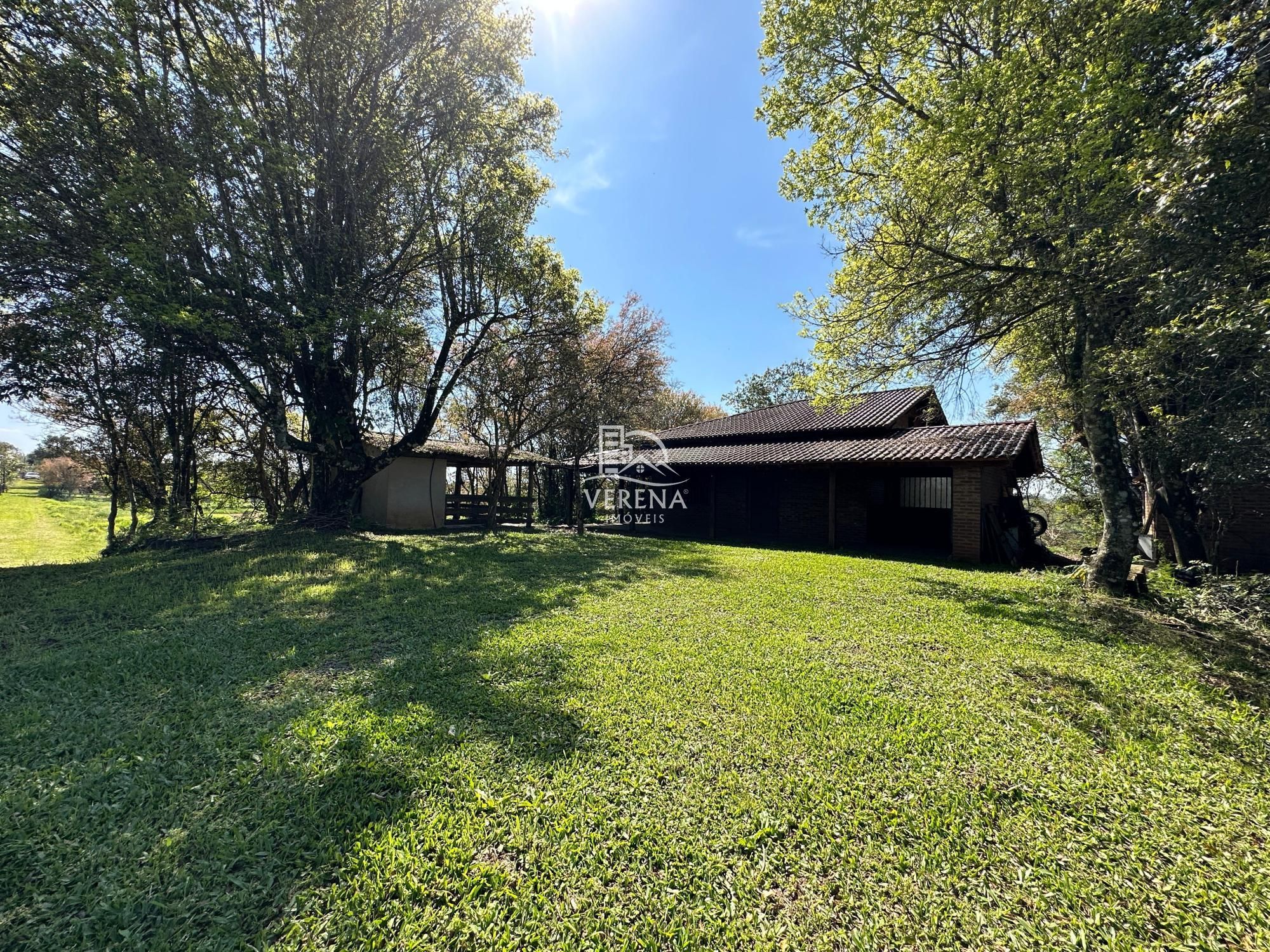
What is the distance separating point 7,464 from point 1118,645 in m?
45.2

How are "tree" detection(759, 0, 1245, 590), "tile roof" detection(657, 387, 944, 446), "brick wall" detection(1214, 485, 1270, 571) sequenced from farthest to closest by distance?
"tile roof" detection(657, 387, 944, 446) < "brick wall" detection(1214, 485, 1270, 571) < "tree" detection(759, 0, 1245, 590)

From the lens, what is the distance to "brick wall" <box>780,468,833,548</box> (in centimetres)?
1211

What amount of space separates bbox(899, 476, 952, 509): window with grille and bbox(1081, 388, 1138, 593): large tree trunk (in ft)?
15.0

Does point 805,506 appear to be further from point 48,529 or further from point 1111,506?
point 48,529

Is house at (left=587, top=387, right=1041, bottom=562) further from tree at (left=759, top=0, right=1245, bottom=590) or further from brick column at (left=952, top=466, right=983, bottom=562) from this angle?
tree at (left=759, top=0, right=1245, bottom=590)

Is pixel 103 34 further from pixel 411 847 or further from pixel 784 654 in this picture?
pixel 784 654

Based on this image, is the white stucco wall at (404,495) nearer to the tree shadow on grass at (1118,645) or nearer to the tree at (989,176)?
the tree at (989,176)

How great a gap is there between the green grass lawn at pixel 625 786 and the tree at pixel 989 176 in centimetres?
359

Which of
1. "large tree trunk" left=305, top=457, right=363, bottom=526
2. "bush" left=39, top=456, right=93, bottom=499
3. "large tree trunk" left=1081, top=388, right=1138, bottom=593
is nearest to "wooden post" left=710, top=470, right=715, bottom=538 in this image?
"large tree trunk" left=1081, top=388, right=1138, bottom=593

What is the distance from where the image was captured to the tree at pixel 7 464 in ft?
79.4

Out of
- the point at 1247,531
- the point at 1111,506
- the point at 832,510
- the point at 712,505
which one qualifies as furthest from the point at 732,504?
the point at 1247,531

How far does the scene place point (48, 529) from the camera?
1352 cm

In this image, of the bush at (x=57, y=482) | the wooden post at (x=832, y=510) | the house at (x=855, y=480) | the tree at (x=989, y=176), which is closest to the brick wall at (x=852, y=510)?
the house at (x=855, y=480)

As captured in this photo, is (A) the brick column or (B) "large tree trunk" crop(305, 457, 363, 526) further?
(B) "large tree trunk" crop(305, 457, 363, 526)
